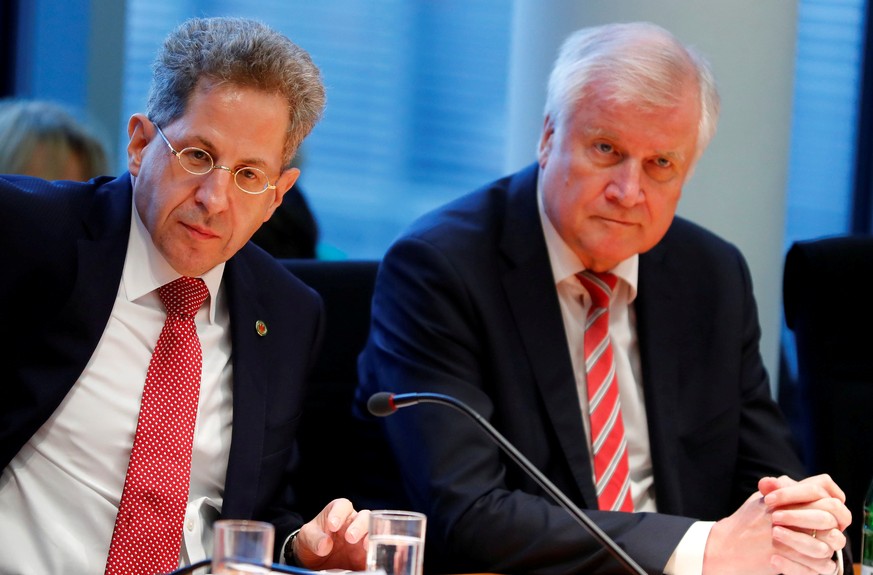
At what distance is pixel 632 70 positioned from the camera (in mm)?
2533

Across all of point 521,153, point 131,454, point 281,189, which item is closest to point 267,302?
point 281,189

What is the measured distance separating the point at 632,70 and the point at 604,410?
0.72 m

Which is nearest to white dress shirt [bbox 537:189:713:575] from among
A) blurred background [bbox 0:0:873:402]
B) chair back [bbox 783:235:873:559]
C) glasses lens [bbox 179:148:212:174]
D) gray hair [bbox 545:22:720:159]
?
gray hair [bbox 545:22:720:159]

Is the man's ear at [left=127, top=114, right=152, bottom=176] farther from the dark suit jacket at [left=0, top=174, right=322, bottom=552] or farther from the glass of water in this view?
the glass of water

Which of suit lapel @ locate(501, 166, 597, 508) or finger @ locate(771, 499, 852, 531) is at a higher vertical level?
suit lapel @ locate(501, 166, 597, 508)

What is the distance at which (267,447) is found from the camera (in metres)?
2.20

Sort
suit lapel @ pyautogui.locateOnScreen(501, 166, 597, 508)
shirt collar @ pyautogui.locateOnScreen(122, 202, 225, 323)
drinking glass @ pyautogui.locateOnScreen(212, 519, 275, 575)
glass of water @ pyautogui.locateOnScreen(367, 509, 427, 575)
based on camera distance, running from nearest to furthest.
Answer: drinking glass @ pyautogui.locateOnScreen(212, 519, 275, 575), glass of water @ pyautogui.locateOnScreen(367, 509, 427, 575), shirt collar @ pyautogui.locateOnScreen(122, 202, 225, 323), suit lapel @ pyautogui.locateOnScreen(501, 166, 597, 508)

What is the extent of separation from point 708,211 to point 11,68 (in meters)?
3.02

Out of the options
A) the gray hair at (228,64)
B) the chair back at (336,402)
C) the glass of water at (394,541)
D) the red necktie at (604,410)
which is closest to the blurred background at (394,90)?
the chair back at (336,402)

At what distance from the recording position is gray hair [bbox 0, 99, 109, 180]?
338 cm

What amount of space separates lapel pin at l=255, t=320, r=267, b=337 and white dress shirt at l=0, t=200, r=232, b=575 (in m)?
0.18

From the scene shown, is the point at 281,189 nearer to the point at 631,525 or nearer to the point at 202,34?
the point at 202,34

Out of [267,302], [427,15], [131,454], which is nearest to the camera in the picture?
[131,454]

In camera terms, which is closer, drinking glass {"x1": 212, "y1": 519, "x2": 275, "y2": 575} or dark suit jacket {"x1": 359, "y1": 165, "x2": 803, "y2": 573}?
drinking glass {"x1": 212, "y1": 519, "x2": 275, "y2": 575}
